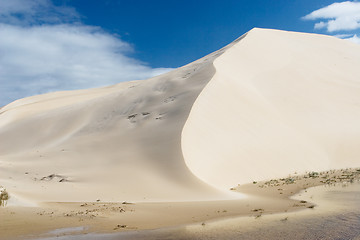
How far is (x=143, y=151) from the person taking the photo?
52.5ft

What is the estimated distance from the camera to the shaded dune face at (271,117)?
15750 mm

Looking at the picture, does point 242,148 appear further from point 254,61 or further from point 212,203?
point 254,61

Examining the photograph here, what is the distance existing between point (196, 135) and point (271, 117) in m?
6.11

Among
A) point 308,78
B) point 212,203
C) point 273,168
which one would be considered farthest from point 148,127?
point 308,78

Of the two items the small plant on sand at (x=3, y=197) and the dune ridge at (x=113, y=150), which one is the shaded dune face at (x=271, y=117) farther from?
the small plant on sand at (x=3, y=197)

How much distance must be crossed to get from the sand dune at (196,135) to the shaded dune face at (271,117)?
67 mm

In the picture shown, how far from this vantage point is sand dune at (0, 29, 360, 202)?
13.6 m

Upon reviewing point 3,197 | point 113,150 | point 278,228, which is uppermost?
point 113,150

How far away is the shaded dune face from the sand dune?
67mm

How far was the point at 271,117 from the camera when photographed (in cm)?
2039

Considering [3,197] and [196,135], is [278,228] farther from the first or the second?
[196,135]

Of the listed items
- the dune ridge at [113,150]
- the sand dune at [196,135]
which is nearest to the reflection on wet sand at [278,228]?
the dune ridge at [113,150]

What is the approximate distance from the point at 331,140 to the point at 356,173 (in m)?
5.31

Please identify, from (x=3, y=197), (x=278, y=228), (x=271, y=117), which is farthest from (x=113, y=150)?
(x=278, y=228)
